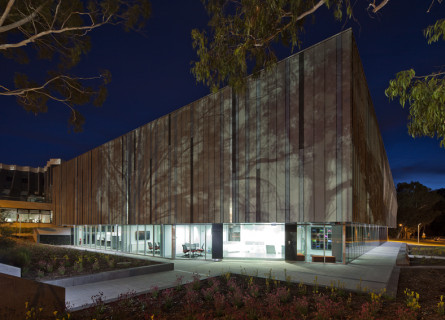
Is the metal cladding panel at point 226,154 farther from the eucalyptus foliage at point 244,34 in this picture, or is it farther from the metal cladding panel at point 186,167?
the eucalyptus foliage at point 244,34

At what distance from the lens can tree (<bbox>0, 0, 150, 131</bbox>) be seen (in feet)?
37.1

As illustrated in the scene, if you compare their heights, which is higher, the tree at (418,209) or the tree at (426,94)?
the tree at (426,94)

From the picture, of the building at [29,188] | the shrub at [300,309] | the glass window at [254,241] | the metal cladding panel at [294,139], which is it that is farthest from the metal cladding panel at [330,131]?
the building at [29,188]

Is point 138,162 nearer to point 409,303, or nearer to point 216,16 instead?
point 216,16

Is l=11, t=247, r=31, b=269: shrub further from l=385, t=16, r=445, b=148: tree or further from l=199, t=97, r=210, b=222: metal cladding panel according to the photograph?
l=385, t=16, r=445, b=148: tree

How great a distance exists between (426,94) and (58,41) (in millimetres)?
13838

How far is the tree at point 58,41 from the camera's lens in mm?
11312

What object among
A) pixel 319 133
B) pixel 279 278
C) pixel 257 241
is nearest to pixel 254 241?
pixel 257 241

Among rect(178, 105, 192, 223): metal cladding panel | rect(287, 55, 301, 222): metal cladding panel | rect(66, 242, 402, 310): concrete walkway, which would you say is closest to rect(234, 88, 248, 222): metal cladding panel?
rect(287, 55, 301, 222): metal cladding panel

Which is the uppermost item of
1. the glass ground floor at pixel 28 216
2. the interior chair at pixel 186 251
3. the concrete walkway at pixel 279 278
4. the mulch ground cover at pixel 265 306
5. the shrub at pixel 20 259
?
the mulch ground cover at pixel 265 306

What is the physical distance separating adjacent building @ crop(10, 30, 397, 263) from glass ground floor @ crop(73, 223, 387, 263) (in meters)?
0.06

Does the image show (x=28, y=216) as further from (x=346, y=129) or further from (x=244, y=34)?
(x=244, y=34)

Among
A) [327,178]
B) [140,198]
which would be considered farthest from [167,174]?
[327,178]

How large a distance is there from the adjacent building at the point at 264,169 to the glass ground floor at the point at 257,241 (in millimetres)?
57
